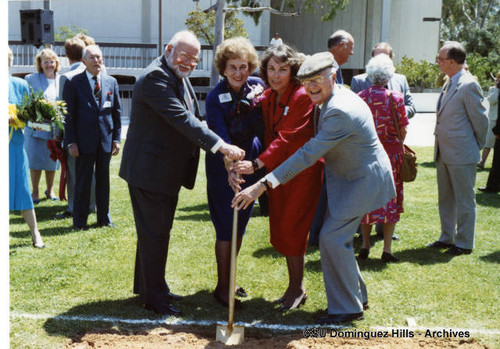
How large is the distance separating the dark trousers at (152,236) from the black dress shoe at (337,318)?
1.22m

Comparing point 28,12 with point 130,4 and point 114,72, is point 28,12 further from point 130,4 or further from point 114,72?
point 130,4

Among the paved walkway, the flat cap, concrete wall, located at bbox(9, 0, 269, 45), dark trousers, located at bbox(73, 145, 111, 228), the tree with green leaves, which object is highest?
concrete wall, located at bbox(9, 0, 269, 45)

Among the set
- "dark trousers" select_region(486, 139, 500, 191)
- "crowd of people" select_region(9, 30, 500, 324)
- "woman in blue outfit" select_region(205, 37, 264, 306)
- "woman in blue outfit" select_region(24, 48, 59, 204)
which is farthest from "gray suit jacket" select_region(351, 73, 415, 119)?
"woman in blue outfit" select_region(24, 48, 59, 204)

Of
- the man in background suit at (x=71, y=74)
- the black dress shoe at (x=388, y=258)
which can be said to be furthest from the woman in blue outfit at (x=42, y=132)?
the black dress shoe at (x=388, y=258)

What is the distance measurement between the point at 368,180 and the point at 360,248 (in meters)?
2.42

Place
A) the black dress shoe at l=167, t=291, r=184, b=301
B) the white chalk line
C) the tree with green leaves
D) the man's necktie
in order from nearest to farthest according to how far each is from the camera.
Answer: the white chalk line
the black dress shoe at l=167, t=291, r=184, b=301
the man's necktie
the tree with green leaves

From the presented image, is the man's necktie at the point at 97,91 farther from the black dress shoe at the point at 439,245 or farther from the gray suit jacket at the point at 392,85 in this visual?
the black dress shoe at the point at 439,245

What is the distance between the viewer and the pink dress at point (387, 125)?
557 cm

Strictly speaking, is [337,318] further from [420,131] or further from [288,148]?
[420,131]

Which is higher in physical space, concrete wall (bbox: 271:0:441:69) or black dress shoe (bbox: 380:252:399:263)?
concrete wall (bbox: 271:0:441:69)

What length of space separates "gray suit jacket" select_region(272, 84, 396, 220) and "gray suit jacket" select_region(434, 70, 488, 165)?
2.22m

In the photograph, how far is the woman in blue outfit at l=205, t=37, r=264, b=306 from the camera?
15.2ft

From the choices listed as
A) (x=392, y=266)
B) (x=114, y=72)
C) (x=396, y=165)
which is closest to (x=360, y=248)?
(x=392, y=266)

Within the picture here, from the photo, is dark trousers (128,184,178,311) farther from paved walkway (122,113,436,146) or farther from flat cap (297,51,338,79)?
paved walkway (122,113,436,146)
